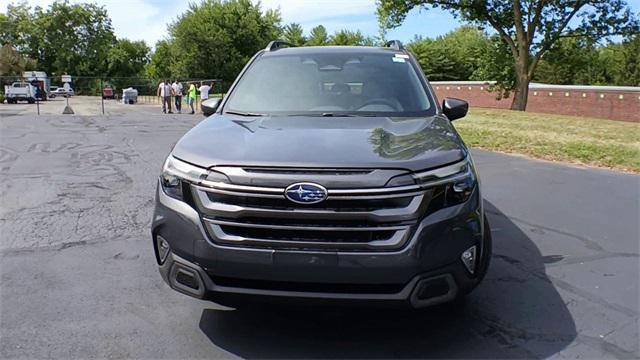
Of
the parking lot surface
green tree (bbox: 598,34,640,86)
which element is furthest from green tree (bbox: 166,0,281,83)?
the parking lot surface

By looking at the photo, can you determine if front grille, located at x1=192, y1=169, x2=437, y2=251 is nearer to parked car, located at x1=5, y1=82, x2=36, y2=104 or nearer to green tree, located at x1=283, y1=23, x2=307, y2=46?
parked car, located at x1=5, y1=82, x2=36, y2=104

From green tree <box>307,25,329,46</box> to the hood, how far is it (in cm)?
6586

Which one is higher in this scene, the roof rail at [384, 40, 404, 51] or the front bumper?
the roof rail at [384, 40, 404, 51]

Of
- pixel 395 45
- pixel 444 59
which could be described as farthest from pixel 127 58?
pixel 395 45

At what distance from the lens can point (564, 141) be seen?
40.2 feet

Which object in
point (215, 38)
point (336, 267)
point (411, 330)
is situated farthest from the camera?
point (215, 38)

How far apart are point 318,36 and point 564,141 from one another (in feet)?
202

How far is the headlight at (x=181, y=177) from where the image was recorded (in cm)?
304

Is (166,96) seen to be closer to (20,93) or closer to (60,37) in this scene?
(20,93)

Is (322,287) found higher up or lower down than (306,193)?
lower down

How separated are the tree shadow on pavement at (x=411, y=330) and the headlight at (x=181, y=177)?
90cm

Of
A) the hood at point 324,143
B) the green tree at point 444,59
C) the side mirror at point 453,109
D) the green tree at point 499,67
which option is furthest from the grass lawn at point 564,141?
the green tree at point 444,59

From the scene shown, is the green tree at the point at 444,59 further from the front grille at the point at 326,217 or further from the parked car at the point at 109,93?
the front grille at the point at 326,217

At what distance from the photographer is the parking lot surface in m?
3.29
